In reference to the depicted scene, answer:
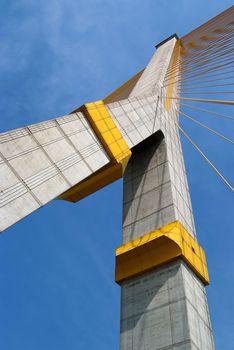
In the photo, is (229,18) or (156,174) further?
(229,18)

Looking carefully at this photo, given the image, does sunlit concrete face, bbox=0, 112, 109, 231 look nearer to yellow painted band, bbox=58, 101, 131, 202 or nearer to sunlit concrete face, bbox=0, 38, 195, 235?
sunlit concrete face, bbox=0, 38, 195, 235

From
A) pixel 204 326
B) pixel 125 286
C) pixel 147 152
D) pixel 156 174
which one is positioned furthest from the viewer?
pixel 147 152

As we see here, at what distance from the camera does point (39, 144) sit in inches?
376

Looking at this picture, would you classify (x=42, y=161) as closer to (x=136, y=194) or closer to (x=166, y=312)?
(x=166, y=312)

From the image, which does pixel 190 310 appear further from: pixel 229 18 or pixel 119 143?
pixel 229 18

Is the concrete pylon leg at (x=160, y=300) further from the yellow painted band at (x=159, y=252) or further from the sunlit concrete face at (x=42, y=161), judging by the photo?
the sunlit concrete face at (x=42, y=161)

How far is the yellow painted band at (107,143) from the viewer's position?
459 inches

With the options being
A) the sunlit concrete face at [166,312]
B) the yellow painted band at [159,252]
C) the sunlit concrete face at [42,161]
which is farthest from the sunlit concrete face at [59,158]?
the sunlit concrete face at [166,312]

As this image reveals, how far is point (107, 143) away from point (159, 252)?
332cm

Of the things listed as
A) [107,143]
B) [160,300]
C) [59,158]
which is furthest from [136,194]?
[59,158]

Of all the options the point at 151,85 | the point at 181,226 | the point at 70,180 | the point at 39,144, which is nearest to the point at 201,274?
the point at 181,226

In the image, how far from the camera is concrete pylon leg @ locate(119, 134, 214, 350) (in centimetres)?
980

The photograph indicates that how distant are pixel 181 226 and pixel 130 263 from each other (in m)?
1.83

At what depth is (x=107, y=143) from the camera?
11.6 metres
